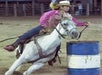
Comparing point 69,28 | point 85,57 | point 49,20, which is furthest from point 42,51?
point 85,57

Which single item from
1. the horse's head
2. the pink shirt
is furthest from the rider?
the horse's head

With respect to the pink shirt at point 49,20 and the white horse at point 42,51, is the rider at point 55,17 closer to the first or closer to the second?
the pink shirt at point 49,20

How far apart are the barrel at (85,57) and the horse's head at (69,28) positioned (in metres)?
0.16

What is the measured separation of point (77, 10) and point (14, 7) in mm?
5715

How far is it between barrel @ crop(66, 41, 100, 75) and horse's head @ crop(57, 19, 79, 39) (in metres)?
0.16

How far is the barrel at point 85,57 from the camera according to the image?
313 inches

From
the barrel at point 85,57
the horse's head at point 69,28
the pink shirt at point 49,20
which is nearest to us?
the barrel at point 85,57

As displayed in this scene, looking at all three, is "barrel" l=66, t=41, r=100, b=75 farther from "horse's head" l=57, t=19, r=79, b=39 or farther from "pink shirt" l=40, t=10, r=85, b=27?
"pink shirt" l=40, t=10, r=85, b=27

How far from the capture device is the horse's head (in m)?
8.05

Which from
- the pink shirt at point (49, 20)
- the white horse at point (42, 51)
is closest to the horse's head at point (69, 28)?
the white horse at point (42, 51)

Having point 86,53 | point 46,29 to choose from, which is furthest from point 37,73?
point 86,53

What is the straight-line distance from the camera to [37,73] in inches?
429

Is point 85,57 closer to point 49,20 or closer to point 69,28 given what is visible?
point 69,28

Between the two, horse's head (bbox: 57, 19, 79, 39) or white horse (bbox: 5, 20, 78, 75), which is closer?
horse's head (bbox: 57, 19, 79, 39)
